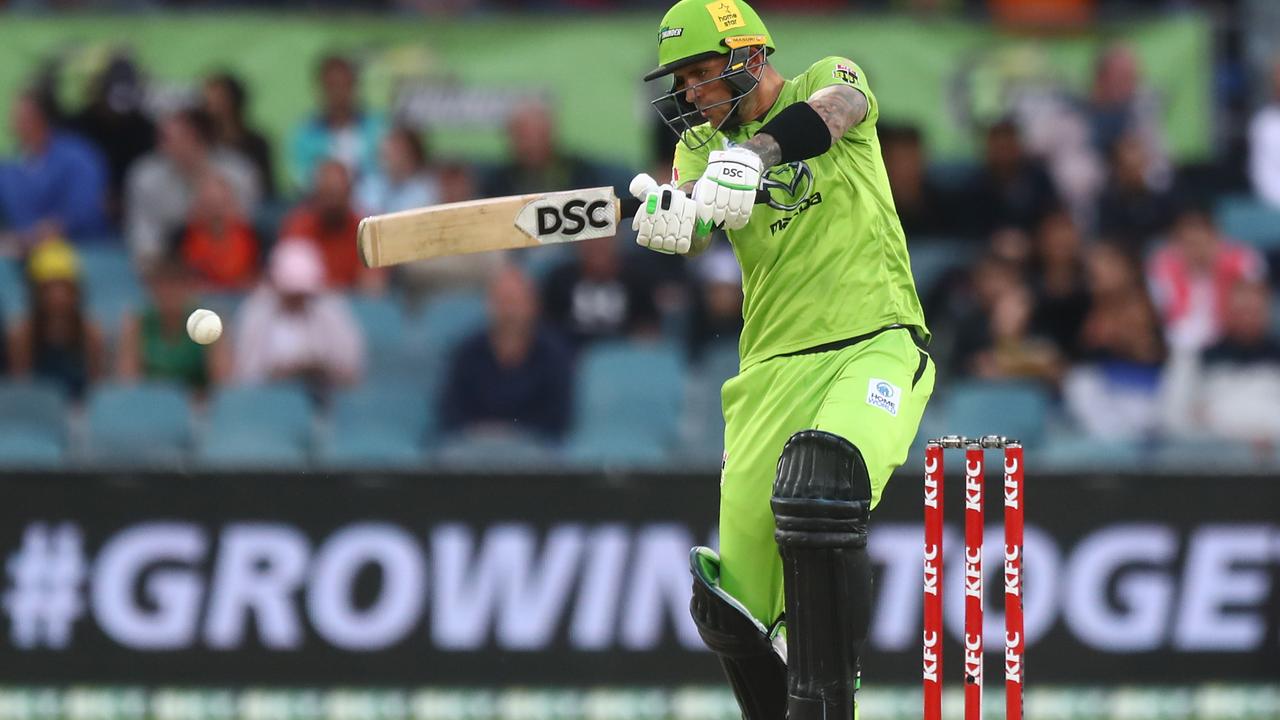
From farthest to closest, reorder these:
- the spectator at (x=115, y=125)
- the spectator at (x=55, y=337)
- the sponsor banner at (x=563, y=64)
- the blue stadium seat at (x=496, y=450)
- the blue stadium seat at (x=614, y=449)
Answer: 1. the sponsor banner at (x=563, y=64)
2. the spectator at (x=115, y=125)
3. the spectator at (x=55, y=337)
4. the blue stadium seat at (x=614, y=449)
5. the blue stadium seat at (x=496, y=450)

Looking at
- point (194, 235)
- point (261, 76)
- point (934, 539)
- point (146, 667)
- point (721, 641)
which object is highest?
point (261, 76)

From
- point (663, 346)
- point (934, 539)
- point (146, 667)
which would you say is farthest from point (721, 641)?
point (663, 346)

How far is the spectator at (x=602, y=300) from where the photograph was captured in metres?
9.98

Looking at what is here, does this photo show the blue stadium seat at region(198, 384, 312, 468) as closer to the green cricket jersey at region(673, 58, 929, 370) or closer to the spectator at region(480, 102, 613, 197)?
the spectator at region(480, 102, 613, 197)

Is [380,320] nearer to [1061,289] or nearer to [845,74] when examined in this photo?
[1061,289]

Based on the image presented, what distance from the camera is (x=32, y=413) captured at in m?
9.29

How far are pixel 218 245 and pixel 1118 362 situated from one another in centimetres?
483

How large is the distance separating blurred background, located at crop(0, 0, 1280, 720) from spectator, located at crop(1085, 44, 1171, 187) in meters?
0.03

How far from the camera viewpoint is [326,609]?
26.8 feet

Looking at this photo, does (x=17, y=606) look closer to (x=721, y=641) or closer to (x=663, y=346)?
(x=663, y=346)

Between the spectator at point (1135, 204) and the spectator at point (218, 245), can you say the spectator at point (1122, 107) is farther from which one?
the spectator at point (218, 245)

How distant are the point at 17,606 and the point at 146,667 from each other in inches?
23.6

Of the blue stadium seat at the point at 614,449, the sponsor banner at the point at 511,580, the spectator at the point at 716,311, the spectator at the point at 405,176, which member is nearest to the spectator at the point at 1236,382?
the sponsor banner at the point at 511,580

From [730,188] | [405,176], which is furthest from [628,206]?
[405,176]
